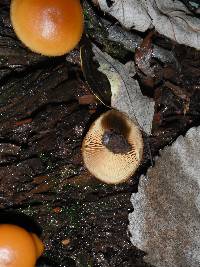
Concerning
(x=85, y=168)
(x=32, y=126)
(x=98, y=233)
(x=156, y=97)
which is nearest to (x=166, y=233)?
(x=98, y=233)

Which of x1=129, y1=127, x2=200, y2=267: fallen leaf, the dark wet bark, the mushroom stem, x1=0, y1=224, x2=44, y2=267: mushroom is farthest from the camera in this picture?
x1=129, y1=127, x2=200, y2=267: fallen leaf

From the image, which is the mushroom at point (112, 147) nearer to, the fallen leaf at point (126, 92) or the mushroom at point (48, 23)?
the fallen leaf at point (126, 92)

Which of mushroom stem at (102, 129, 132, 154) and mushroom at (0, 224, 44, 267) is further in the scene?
mushroom stem at (102, 129, 132, 154)

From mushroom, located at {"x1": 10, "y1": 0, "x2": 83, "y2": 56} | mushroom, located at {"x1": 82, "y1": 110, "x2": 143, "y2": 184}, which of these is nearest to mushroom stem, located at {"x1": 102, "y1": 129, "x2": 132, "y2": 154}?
mushroom, located at {"x1": 82, "y1": 110, "x2": 143, "y2": 184}

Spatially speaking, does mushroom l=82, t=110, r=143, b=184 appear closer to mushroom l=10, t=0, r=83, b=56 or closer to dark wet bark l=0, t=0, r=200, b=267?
dark wet bark l=0, t=0, r=200, b=267

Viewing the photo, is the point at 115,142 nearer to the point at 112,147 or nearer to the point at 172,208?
the point at 112,147

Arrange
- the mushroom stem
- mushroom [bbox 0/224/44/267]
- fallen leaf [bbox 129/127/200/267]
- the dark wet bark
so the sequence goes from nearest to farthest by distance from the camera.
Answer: mushroom [bbox 0/224/44/267] < the mushroom stem < the dark wet bark < fallen leaf [bbox 129/127/200/267]
